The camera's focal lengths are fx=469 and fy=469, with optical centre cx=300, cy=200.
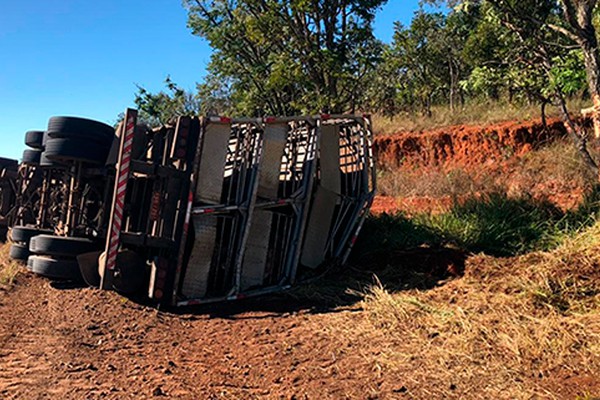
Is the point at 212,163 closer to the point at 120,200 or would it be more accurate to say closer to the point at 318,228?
the point at 120,200

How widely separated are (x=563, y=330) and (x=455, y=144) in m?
11.0

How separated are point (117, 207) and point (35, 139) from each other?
3.79 m

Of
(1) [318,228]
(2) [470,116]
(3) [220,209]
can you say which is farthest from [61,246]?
(2) [470,116]

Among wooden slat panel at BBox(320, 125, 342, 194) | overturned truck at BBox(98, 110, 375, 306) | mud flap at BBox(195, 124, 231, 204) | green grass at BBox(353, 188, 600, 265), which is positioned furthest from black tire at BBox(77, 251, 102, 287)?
green grass at BBox(353, 188, 600, 265)

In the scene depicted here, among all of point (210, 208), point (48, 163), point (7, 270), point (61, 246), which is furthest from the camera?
point (7, 270)

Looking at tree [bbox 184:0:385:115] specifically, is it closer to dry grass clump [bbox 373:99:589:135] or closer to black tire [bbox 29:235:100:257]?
dry grass clump [bbox 373:99:589:135]

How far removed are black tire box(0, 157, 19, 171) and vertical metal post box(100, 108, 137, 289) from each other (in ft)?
23.1

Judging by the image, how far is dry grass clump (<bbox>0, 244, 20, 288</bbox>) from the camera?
7.29 m

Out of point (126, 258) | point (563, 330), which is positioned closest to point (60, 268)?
point (126, 258)

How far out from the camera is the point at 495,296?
5094 millimetres

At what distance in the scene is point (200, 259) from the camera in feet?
19.6

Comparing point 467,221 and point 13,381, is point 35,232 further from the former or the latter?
point 467,221

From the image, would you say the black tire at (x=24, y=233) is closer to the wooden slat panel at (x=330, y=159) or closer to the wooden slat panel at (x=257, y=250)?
the wooden slat panel at (x=257, y=250)

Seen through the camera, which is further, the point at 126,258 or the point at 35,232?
the point at 35,232
